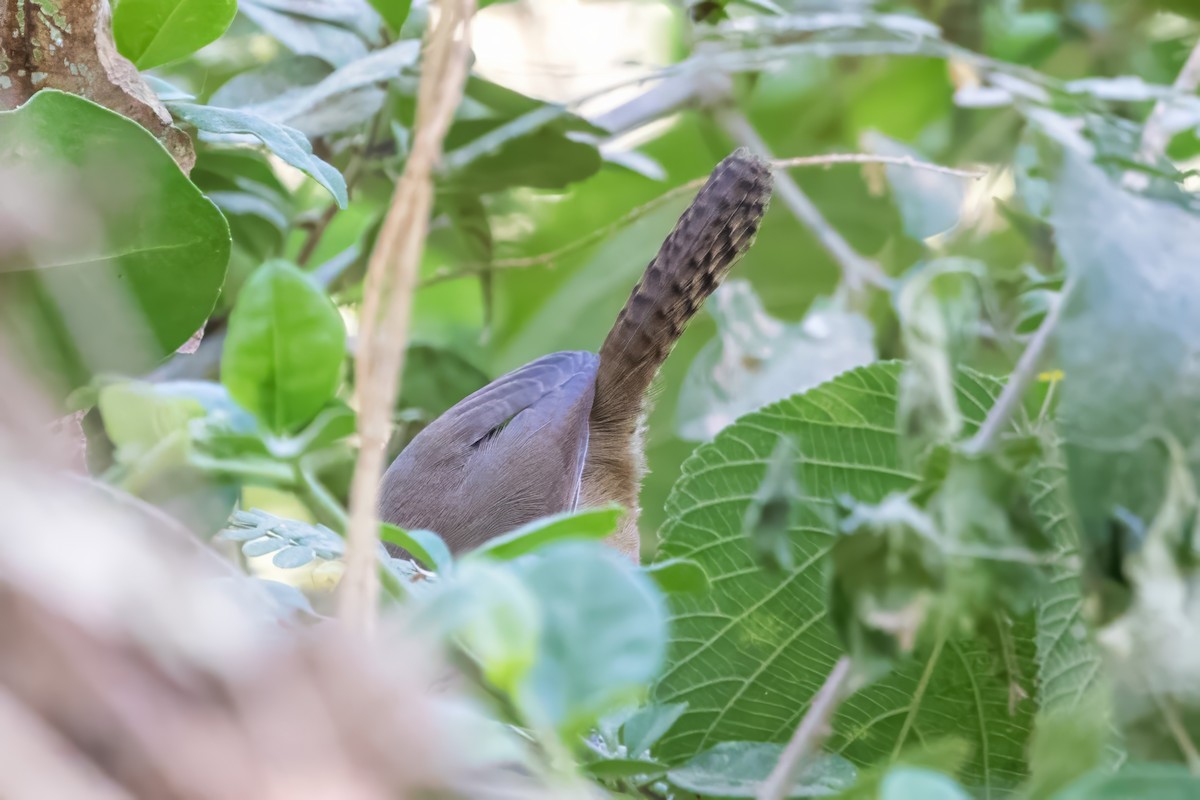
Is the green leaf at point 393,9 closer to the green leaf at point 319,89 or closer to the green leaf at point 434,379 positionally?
the green leaf at point 319,89

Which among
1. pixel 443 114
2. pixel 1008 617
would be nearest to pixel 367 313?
pixel 443 114

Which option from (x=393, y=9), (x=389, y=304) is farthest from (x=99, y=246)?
(x=393, y=9)

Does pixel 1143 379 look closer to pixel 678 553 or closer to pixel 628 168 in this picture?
pixel 678 553

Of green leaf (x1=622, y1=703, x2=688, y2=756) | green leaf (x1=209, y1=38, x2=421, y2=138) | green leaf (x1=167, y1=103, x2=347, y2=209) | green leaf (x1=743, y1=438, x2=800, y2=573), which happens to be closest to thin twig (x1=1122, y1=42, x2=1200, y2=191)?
green leaf (x1=743, y1=438, x2=800, y2=573)

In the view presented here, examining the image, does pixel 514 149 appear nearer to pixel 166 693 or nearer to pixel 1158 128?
pixel 1158 128

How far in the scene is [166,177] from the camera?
0.52m

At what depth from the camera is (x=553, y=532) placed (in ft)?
1.26

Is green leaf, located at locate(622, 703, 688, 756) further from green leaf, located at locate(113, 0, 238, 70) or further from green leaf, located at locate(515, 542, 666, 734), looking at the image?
green leaf, located at locate(113, 0, 238, 70)

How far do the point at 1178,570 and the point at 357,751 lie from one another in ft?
0.89

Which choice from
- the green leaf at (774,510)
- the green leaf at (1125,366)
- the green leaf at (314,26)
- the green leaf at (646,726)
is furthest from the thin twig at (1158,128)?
the green leaf at (314,26)

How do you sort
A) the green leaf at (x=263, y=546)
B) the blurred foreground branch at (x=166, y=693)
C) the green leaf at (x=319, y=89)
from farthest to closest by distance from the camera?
the green leaf at (x=319, y=89)
the green leaf at (x=263, y=546)
the blurred foreground branch at (x=166, y=693)

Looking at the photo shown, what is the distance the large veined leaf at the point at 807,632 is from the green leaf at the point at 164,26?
0.40 m

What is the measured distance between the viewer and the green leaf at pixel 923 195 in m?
1.18

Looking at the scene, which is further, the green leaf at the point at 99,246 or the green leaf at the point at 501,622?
the green leaf at the point at 99,246
